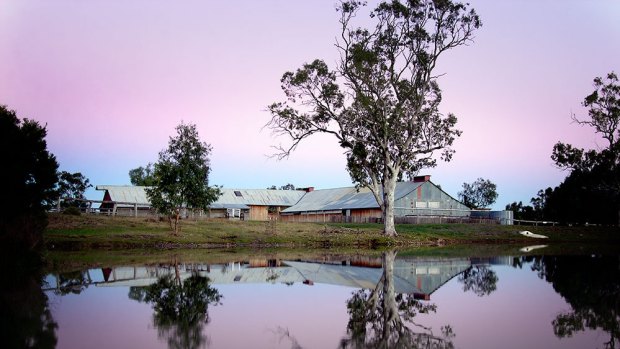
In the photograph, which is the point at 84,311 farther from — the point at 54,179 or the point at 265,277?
the point at 54,179

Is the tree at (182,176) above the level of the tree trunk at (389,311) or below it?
above

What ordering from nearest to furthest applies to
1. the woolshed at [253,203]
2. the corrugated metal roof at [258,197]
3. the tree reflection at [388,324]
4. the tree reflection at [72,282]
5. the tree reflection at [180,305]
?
1. the tree reflection at [388,324]
2. the tree reflection at [180,305]
3. the tree reflection at [72,282]
4. the woolshed at [253,203]
5. the corrugated metal roof at [258,197]

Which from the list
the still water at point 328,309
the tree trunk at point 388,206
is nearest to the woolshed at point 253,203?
the tree trunk at point 388,206

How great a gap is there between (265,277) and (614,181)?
60685mm

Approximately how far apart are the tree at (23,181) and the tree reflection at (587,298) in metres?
24.5

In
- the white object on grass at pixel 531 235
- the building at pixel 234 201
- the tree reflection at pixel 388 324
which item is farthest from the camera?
the building at pixel 234 201

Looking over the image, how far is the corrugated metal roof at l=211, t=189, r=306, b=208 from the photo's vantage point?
91.3m

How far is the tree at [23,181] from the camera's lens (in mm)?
29375

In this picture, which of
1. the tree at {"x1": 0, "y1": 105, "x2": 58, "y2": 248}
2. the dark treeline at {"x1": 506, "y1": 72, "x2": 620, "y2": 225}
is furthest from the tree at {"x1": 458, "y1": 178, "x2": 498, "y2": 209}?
the tree at {"x1": 0, "y1": 105, "x2": 58, "y2": 248}

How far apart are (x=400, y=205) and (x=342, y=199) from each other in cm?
1240

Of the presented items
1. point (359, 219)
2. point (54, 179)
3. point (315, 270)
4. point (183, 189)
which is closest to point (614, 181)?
point (359, 219)

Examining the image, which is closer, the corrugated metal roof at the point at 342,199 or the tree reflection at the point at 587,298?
the tree reflection at the point at 587,298

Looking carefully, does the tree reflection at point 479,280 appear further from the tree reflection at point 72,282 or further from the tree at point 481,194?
the tree at point 481,194

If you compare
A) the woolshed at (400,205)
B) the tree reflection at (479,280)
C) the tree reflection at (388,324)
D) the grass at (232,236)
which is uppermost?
the woolshed at (400,205)
